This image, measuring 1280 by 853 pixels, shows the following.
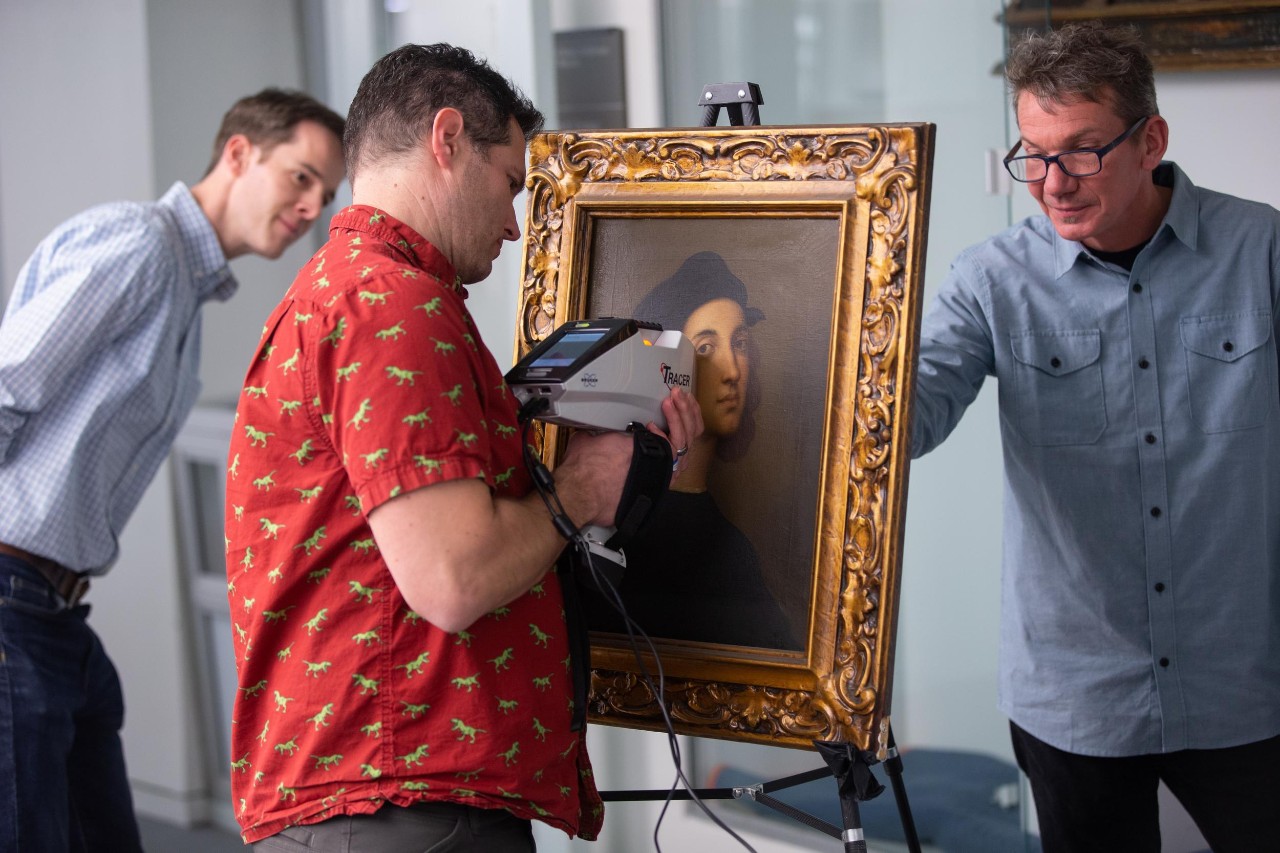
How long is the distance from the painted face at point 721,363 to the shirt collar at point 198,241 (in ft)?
4.37

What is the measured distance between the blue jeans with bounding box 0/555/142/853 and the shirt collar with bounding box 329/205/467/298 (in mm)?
1252

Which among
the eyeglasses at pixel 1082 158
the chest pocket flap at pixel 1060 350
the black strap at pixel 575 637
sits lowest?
the black strap at pixel 575 637

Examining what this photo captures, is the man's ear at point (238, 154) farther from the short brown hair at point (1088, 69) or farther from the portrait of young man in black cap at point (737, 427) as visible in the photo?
the short brown hair at point (1088, 69)

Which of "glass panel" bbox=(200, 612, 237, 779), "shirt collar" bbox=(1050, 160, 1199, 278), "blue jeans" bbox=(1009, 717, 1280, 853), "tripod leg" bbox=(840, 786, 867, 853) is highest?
"shirt collar" bbox=(1050, 160, 1199, 278)

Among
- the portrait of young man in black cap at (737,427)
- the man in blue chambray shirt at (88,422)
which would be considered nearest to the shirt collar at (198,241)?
the man in blue chambray shirt at (88,422)

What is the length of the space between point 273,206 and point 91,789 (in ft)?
4.10

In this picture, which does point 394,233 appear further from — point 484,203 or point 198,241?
point 198,241

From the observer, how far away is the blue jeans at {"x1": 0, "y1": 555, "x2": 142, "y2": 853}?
84.2 inches

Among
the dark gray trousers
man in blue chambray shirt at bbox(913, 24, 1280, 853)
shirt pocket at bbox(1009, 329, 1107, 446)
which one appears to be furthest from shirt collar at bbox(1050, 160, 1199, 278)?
the dark gray trousers

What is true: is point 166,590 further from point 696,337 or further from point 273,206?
point 696,337

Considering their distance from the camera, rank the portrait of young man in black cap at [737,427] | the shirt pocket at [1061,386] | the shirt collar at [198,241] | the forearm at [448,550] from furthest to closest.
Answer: the shirt collar at [198,241], the shirt pocket at [1061,386], the portrait of young man in black cap at [737,427], the forearm at [448,550]

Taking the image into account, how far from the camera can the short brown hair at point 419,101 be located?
135cm

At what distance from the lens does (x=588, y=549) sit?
1.41 meters

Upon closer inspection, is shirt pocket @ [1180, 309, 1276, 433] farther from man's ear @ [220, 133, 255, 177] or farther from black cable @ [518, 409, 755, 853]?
man's ear @ [220, 133, 255, 177]
